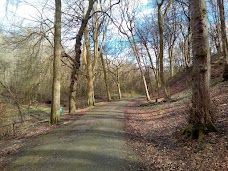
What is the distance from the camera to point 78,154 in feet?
20.9

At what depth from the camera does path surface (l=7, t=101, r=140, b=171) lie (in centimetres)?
553

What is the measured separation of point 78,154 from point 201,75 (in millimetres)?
4135

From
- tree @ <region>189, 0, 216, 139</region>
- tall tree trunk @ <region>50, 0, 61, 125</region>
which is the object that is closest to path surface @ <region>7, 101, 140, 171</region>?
tree @ <region>189, 0, 216, 139</region>

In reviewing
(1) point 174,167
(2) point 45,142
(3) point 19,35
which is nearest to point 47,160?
(2) point 45,142

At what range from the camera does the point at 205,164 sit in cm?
495

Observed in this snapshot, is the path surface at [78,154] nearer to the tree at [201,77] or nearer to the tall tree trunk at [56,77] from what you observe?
the tree at [201,77]

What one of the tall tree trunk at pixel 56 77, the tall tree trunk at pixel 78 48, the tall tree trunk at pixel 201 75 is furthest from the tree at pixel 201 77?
the tall tree trunk at pixel 78 48

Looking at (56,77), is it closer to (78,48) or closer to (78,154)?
(78,48)

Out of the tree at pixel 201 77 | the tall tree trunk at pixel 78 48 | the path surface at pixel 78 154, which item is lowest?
the path surface at pixel 78 154

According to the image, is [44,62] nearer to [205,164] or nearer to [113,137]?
[113,137]

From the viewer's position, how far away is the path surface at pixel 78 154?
5.53 m

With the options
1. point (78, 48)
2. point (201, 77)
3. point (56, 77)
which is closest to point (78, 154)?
point (201, 77)

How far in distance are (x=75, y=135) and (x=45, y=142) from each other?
1203mm

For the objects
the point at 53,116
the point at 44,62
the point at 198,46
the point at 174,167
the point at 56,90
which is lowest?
the point at 174,167
